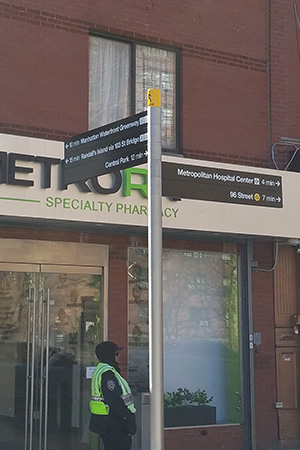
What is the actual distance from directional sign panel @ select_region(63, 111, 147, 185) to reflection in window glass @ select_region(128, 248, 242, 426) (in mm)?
3590

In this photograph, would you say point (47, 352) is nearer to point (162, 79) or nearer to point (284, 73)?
point (162, 79)

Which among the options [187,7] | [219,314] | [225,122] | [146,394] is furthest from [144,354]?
[187,7]

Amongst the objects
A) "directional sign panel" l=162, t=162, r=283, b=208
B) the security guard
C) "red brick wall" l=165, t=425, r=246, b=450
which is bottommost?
"red brick wall" l=165, t=425, r=246, b=450

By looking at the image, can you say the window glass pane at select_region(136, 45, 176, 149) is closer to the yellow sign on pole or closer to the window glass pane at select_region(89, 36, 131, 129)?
the window glass pane at select_region(89, 36, 131, 129)

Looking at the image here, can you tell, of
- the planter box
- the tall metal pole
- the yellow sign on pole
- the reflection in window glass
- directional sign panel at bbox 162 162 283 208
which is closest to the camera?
the tall metal pole

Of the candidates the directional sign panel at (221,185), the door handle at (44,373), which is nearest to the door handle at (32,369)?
the door handle at (44,373)

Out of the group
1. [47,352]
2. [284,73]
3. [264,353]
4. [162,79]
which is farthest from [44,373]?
[284,73]

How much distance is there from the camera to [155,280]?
5926 mm

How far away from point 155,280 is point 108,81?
632cm

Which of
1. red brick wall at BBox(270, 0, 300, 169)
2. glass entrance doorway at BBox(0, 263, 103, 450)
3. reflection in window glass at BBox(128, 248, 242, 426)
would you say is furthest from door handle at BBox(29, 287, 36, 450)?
red brick wall at BBox(270, 0, 300, 169)

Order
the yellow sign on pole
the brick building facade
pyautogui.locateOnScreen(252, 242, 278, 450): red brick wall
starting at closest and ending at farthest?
1. the yellow sign on pole
2. the brick building facade
3. pyautogui.locateOnScreen(252, 242, 278, 450): red brick wall

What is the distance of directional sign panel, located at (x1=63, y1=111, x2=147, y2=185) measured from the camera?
6.45 metres

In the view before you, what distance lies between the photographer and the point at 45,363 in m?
10.6

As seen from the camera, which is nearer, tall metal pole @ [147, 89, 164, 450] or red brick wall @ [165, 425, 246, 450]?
tall metal pole @ [147, 89, 164, 450]
